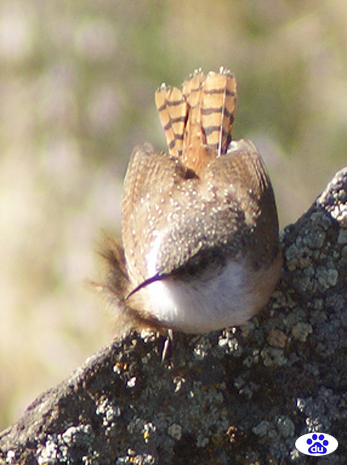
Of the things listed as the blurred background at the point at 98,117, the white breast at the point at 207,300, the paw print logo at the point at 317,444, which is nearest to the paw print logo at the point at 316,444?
the paw print logo at the point at 317,444

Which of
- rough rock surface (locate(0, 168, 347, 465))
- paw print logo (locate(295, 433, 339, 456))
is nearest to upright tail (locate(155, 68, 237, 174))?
rough rock surface (locate(0, 168, 347, 465))

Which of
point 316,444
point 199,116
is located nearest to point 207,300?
point 316,444

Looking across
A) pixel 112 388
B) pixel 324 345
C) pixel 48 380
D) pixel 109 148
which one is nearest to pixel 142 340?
pixel 112 388

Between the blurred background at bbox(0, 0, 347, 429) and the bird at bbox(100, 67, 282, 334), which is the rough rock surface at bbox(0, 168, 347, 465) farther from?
the blurred background at bbox(0, 0, 347, 429)

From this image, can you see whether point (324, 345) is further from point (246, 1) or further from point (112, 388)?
point (246, 1)

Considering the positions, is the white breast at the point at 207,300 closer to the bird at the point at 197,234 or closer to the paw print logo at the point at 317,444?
the bird at the point at 197,234

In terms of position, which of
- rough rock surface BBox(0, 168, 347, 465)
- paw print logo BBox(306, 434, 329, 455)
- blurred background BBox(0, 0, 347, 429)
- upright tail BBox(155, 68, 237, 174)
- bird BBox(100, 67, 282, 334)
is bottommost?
paw print logo BBox(306, 434, 329, 455)
